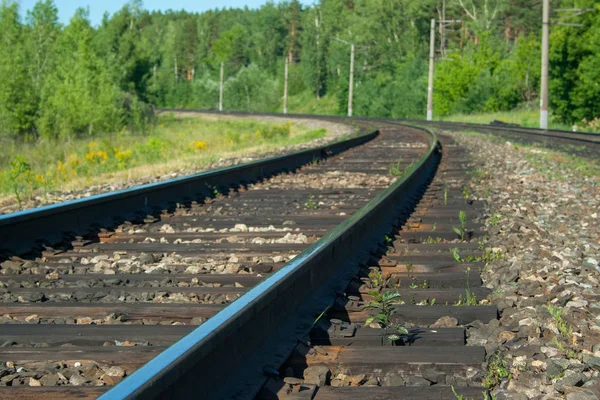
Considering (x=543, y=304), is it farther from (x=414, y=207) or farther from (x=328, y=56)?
(x=328, y=56)

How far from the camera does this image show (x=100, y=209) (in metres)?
6.96

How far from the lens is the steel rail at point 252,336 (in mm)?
2357

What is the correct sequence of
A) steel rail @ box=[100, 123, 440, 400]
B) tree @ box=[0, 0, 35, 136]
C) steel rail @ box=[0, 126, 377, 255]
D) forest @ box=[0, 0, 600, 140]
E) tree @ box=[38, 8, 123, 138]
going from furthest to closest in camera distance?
forest @ box=[0, 0, 600, 140] < tree @ box=[0, 0, 35, 136] < tree @ box=[38, 8, 123, 138] < steel rail @ box=[0, 126, 377, 255] < steel rail @ box=[100, 123, 440, 400]

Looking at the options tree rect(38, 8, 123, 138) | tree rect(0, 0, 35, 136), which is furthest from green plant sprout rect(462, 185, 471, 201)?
tree rect(0, 0, 35, 136)

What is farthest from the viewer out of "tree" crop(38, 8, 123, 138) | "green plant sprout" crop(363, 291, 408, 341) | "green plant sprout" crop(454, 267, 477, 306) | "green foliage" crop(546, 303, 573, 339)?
"tree" crop(38, 8, 123, 138)

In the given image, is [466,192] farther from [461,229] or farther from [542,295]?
[542,295]

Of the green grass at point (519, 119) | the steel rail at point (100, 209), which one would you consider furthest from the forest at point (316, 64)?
the steel rail at point (100, 209)

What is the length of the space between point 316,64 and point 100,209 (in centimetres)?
9892

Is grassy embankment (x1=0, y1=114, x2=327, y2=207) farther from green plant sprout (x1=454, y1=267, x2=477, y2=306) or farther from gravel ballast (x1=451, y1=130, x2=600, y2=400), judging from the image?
green plant sprout (x1=454, y1=267, x2=477, y2=306)

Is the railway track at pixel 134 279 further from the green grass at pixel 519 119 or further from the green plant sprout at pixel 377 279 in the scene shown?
the green grass at pixel 519 119

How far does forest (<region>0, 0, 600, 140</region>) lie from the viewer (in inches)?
1687

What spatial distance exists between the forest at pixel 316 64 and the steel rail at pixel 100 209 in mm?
30318

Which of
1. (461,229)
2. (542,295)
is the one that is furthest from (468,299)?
(461,229)

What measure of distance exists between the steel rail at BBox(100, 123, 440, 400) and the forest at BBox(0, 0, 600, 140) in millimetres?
35723
